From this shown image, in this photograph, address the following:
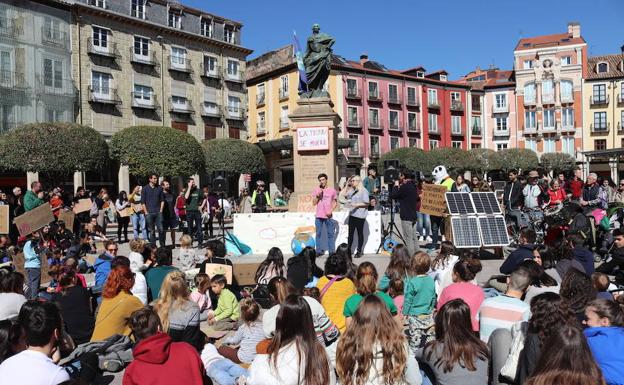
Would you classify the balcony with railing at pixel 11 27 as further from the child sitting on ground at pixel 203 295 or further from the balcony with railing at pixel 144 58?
the child sitting on ground at pixel 203 295

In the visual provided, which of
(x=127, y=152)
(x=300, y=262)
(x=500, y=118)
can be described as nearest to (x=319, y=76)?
(x=300, y=262)

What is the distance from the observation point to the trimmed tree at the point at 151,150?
35.8 metres

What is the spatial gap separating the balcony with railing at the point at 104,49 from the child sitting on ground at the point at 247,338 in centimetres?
3725

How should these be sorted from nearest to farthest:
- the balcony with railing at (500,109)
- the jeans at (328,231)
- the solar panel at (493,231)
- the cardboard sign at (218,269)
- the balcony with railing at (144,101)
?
the cardboard sign at (218,269)
the solar panel at (493,231)
the jeans at (328,231)
the balcony with railing at (144,101)
the balcony with railing at (500,109)

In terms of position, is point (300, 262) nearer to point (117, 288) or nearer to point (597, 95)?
point (117, 288)

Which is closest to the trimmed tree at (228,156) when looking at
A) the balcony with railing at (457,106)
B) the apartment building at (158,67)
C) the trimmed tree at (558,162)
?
the apartment building at (158,67)

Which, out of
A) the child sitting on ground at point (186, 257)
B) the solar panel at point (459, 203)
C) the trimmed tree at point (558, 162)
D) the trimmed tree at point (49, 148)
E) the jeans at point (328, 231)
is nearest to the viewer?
the child sitting on ground at point (186, 257)

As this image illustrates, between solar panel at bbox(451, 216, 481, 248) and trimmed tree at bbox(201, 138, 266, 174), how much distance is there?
3188cm

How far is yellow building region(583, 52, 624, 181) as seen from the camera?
5759cm

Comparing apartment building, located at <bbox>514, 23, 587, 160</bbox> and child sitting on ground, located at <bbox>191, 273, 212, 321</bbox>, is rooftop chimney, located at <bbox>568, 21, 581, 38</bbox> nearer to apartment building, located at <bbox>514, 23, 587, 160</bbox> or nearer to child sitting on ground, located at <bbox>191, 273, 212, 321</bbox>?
apartment building, located at <bbox>514, 23, 587, 160</bbox>

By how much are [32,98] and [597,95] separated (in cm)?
5420

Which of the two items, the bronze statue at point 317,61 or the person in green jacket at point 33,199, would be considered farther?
the bronze statue at point 317,61

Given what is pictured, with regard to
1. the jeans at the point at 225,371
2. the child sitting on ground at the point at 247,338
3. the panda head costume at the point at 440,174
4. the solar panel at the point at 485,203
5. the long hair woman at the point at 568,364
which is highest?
the panda head costume at the point at 440,174

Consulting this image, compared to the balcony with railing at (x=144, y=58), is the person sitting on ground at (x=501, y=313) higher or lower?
lower
